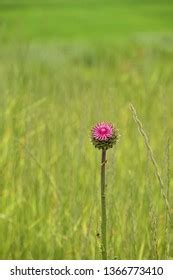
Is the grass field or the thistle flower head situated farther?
the grass field

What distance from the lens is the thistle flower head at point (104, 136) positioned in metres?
1.16

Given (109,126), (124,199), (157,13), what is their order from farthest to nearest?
(157,13) → (124,199) → (109,126)

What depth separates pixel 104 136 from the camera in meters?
1.17

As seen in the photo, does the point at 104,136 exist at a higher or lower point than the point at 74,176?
lower

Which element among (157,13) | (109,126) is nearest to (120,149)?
(109,126)

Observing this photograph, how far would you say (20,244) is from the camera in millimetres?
1971

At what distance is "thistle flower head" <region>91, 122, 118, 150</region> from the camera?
116cm

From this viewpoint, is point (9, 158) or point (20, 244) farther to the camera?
point (9, 158)

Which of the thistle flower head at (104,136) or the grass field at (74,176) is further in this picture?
the grass field at (74,176)

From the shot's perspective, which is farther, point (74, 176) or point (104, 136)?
point (74, 176)

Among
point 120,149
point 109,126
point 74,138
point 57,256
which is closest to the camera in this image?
point 109,126

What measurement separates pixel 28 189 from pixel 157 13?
14.2 m
